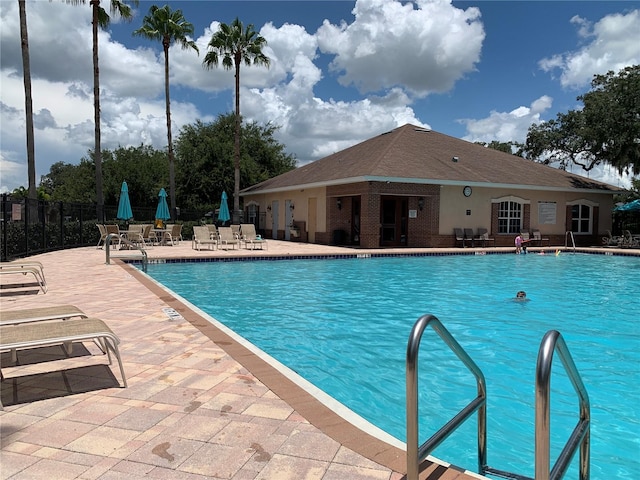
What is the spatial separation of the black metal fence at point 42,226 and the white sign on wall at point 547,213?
21162 millimetres

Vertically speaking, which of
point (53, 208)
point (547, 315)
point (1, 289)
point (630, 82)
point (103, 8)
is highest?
point (103, 8)

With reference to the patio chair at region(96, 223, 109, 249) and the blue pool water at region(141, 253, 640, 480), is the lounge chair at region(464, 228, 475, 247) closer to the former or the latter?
the blue pool water at region(141, 253, 640, 480)

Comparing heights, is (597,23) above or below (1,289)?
above

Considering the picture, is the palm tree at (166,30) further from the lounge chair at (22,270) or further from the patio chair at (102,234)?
the lounge chair at (22,270)

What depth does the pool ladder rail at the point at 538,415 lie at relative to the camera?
190cm

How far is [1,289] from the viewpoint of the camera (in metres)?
8.07

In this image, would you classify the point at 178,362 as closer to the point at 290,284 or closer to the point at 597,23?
the point at 290,284

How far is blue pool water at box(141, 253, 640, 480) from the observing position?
4188 millimetres

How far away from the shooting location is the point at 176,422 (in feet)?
10.3

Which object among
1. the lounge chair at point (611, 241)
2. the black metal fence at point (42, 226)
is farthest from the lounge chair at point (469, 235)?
the black metal fence at point (42, 226)

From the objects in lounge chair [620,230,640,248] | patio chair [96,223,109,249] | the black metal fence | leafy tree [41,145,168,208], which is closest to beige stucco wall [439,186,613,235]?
lounge chair [620,230,640,248]

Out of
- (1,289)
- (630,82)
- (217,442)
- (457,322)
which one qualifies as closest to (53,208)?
(1,289)

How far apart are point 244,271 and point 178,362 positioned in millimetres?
9505

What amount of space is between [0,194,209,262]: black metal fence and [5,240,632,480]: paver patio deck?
1040 cm
